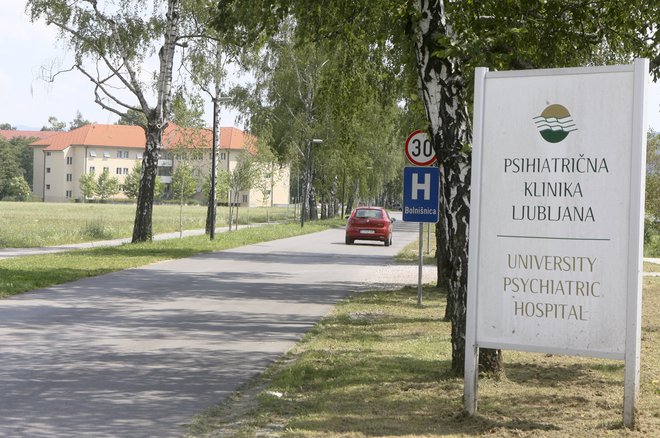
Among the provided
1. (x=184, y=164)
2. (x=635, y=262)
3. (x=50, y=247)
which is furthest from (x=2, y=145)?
(x=635, y=262)

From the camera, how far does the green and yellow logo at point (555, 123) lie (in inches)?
261

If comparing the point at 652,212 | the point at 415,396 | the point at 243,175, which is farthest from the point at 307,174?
the point at 415,396

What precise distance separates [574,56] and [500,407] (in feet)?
21.0

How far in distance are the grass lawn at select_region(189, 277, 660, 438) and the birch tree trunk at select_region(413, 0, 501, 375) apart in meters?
0.48

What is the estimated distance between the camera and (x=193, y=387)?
8.36 meters

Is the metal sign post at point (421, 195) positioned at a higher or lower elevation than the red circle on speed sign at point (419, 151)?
lower

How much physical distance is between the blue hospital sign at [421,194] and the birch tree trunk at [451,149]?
671cm

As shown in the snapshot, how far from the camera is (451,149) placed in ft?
27.0

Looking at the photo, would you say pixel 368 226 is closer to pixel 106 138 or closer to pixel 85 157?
pixel 85 157

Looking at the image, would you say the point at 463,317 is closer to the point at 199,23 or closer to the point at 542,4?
the point at 542,4

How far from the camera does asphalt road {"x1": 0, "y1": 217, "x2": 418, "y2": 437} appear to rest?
7164 mm

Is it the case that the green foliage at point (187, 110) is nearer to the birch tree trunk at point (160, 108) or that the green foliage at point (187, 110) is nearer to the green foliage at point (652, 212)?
the birch tree trunk at point (160, 108)

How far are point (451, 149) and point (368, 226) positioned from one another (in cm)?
2938

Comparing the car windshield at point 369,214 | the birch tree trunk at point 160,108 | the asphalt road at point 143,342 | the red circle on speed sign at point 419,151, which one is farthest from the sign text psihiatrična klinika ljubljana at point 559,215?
the car windshield at point 369,214
